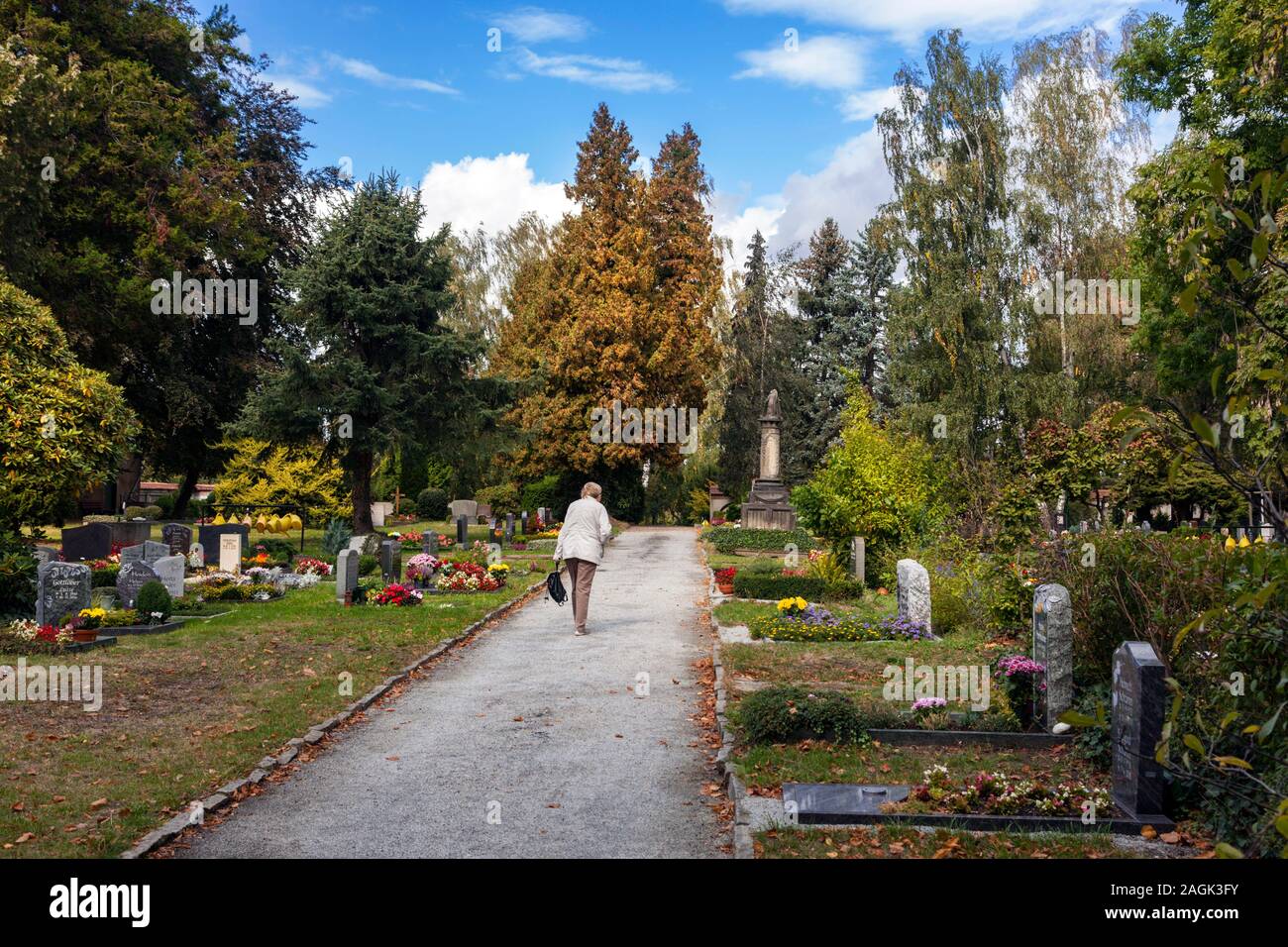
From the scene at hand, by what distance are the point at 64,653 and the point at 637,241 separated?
36.7 metres

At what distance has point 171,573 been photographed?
664 inches

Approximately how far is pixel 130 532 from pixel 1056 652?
23.7 m

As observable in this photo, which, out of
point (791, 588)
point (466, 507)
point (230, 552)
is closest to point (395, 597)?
point (230, 552)

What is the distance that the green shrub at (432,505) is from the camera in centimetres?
4788

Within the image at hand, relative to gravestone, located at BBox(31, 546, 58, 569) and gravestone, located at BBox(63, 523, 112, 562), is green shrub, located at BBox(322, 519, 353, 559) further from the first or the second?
gravestone, located at BBox(31, 546, 58, 569)

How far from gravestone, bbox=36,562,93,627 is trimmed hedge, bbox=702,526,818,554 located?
19441 millimetres

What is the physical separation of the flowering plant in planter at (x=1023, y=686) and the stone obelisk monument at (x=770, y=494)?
86.5 feet

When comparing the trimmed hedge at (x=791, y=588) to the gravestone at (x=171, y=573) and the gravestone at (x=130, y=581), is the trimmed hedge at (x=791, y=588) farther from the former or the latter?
the gravestone at (x=130, y=581)

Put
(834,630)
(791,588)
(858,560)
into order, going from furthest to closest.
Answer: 1. (858,560)
2. (791,588)
3. (834,630)

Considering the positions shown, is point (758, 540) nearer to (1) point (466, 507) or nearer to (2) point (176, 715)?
(1) point (466, 507)

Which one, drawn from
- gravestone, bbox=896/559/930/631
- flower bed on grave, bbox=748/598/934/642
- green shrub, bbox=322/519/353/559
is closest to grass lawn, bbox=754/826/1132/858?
flower bed on grave, bbox=748/598/934/642

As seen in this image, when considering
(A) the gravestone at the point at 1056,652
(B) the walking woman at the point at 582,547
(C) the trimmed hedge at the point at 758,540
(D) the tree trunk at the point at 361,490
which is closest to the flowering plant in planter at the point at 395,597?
(B) the walking woman at the point at 582,547

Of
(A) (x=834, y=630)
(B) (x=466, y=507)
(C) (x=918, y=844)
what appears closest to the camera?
(C) (x=918, y=844)
